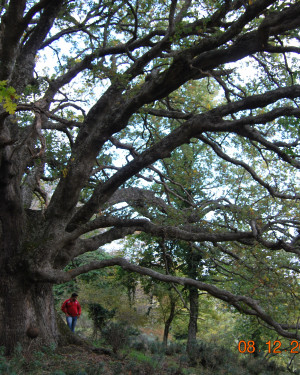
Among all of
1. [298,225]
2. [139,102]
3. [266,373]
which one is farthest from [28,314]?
[266,373]

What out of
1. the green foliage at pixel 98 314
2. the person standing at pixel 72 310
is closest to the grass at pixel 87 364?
the person standing at pixel 72 310

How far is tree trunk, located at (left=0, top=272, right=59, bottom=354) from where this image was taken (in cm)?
654

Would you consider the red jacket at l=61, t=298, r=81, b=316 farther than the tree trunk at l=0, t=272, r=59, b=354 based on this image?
Yes

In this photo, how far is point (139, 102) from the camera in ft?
19.3

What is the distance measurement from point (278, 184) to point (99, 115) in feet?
14.5

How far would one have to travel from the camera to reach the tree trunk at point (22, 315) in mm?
6539

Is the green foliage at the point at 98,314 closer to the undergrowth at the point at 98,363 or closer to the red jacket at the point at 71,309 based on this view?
the undergrowth at the point at 98,363

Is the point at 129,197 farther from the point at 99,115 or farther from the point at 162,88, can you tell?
the point at 162,88
